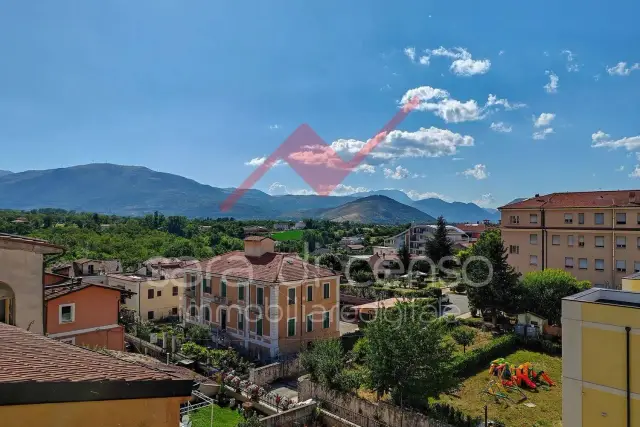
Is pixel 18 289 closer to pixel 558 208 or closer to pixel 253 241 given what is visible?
pixel 253 241

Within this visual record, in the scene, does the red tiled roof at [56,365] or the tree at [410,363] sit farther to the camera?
the tree at [410,363]

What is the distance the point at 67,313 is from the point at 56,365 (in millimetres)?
17149

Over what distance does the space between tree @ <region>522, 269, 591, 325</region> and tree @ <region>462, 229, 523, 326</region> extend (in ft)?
2.46

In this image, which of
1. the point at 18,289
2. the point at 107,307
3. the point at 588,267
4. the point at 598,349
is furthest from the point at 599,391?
the point at 588,267

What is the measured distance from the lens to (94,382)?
2.93 m

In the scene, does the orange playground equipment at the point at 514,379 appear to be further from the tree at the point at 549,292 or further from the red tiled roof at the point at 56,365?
the red tiled roof at the point at 56,365

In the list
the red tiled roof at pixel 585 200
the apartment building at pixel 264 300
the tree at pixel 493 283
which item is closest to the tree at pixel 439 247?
the red tiled roof at pixel 585 200

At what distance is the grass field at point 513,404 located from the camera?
16.6 m

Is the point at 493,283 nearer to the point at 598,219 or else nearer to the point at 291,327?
the point at 598,219

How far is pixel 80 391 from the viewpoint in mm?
2879

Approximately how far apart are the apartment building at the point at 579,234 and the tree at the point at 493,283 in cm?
1065

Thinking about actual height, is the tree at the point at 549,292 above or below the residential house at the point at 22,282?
below

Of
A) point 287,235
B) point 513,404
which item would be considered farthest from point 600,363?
point 287,235

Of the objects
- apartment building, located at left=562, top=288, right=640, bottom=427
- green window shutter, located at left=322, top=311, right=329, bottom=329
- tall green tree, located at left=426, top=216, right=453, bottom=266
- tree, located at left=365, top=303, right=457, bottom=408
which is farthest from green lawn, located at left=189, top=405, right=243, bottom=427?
tall green tree, located at left=426, top=216, right=453, bottom=266
